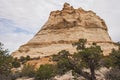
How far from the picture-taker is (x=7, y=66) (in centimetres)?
4900

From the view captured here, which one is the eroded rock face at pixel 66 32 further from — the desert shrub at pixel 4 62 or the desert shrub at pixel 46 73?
the desert shrub at pixel 4 62

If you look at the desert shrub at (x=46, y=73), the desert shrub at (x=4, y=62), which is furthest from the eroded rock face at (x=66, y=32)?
the desert shrub at (x=4, y=62)

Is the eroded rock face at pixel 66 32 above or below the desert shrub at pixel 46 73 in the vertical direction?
above

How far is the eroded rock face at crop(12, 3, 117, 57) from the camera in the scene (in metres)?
104

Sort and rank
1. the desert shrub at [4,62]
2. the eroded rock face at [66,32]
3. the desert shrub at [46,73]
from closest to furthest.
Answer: the desert shrub at [4,62] → the desert shrub at [46,73] → the eroded rock face at [66,32]

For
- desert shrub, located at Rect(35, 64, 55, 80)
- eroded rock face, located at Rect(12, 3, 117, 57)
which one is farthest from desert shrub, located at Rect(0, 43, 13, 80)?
eroded rock face, located at Rect(12, 3, 117, 57)

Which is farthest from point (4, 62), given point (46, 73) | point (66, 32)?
point (66, 32)

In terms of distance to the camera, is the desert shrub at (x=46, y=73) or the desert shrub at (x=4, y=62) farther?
the desert shrub at (x=46, y=73)

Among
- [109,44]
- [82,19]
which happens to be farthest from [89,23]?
[109,44]

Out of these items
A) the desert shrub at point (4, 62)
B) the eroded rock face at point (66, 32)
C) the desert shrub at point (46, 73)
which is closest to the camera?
the desert shrub at point (4, 62)

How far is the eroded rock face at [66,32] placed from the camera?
10381cm

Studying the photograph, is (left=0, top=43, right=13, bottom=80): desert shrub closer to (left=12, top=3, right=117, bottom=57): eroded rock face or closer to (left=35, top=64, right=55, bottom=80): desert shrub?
(left=35, top=64, right=55, bottom=80): desert shrub

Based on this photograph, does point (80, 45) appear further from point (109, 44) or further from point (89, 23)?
point (89, 23)

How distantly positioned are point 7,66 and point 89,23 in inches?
2679
